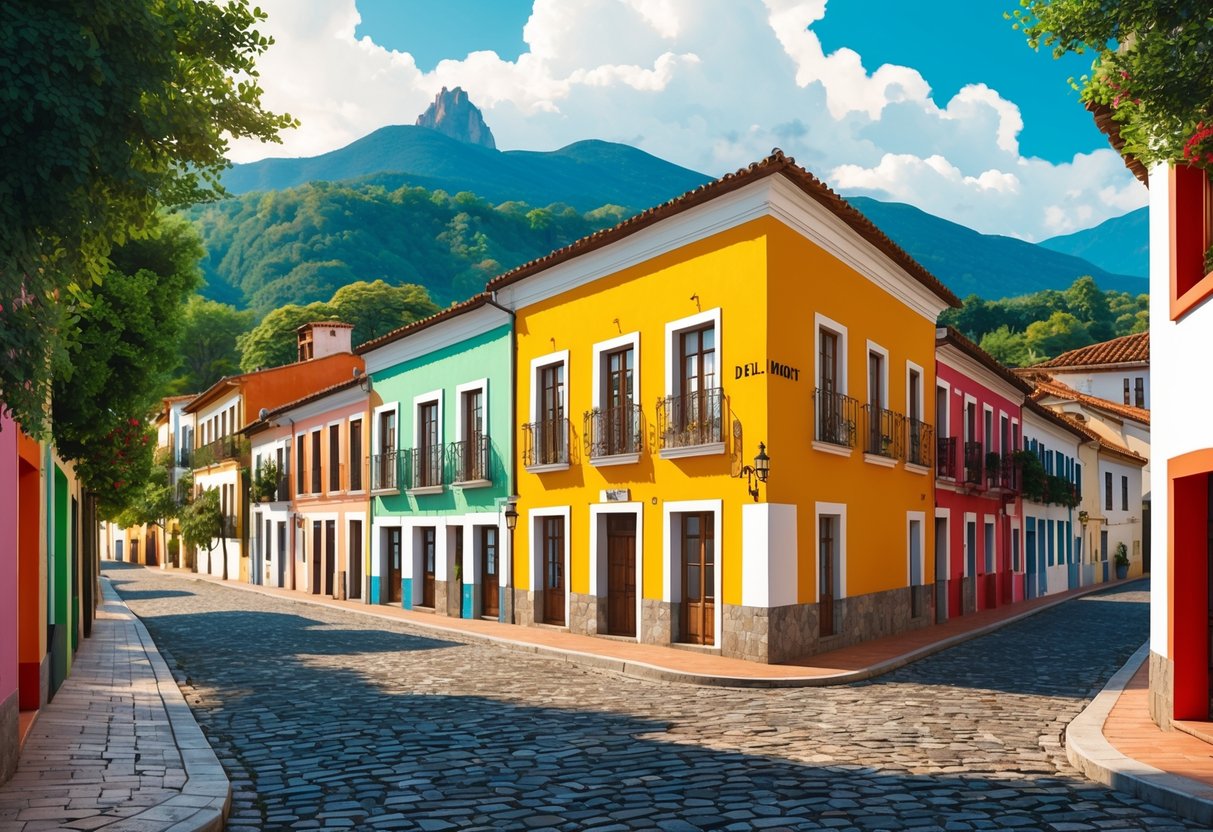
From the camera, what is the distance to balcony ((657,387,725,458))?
15.7 metres

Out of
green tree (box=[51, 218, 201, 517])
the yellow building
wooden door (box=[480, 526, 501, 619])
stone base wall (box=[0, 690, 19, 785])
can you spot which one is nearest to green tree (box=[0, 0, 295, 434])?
stone base wall (box=[0, 690, 19, 785])

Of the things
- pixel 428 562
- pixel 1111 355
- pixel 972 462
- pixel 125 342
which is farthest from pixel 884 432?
pixel 1111 355

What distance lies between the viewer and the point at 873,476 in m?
18.6

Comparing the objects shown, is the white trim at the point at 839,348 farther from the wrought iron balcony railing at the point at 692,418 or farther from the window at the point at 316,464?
the window at the point at 316,464

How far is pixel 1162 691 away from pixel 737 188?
8.65 metres

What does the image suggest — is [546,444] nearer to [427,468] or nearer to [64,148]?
[427,468]

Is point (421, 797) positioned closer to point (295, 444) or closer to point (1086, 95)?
point (1086, 95)

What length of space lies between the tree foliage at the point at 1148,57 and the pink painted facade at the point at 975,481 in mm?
16538

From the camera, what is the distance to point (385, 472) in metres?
26.2

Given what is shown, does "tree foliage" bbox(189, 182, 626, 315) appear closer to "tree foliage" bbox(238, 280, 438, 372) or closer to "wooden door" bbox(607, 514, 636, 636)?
"tree foliage" bbox(238, 280, 438, 372)

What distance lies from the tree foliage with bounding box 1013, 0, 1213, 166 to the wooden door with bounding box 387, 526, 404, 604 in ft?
72.7

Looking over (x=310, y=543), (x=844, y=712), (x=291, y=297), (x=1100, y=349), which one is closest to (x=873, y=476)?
Answer: (x=844, y=712)

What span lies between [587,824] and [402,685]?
656 cm

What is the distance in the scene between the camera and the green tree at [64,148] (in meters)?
4.52
